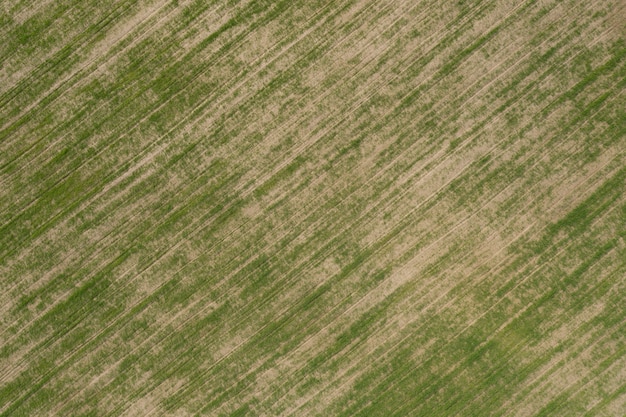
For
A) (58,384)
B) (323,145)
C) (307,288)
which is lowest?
(307,288)

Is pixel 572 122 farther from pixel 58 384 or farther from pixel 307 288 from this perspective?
pixel 58 384

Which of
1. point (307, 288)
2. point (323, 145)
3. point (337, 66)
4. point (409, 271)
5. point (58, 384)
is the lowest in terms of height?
point (409, 271)

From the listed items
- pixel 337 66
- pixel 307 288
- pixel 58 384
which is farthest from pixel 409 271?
pixel 58 384

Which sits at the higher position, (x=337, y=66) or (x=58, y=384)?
(x=337, y=66)

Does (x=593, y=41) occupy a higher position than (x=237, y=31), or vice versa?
(x=237, y=31)

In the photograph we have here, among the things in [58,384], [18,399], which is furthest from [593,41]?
[18,399]

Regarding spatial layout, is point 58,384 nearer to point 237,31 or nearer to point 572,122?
point 237,31
